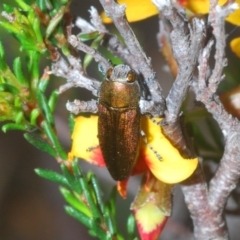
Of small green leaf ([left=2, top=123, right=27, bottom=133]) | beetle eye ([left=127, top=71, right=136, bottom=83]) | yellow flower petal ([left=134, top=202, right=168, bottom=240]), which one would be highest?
beetle eye ([left=127, top=71, right=136, bottom=83])

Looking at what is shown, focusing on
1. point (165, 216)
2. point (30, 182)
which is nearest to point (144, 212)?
point (165, 216)

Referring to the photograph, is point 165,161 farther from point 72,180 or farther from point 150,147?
point 72,180

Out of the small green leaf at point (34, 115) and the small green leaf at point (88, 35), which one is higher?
the small green leaf at point (88, 35)

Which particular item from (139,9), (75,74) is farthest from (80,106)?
(139,9)

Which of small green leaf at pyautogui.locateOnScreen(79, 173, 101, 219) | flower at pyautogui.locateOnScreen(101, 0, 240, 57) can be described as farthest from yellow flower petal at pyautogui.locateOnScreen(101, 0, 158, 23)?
small green leaf at pyautogui.locateOnScreen(79, 173, 101, 219)

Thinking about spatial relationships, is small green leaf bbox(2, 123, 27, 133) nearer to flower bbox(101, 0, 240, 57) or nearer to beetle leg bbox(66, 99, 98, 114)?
beetle leg bbox(66, 99, 98, 114)

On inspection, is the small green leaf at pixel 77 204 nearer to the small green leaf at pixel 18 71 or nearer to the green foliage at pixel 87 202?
the green foliage at pixel 87 202

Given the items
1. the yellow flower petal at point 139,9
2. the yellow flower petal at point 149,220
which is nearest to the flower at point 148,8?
the yellow flower petal at point 139,9
